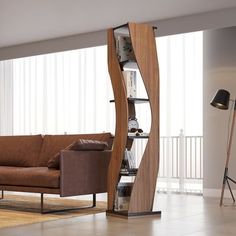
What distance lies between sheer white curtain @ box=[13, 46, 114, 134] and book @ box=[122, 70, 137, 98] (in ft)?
10.5

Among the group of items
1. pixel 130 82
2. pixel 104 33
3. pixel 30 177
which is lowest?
pixel 30 177

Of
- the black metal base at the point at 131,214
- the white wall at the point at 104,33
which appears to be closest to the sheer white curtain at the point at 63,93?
the white wall at the point at 104,33

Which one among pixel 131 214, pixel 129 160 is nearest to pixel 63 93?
pixel 129 160

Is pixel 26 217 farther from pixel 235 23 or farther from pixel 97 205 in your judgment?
pixel 235 23

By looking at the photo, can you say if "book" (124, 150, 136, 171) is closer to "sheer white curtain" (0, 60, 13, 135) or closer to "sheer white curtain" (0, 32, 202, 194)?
"sheer white curtain" (0, 32, 202, 194)

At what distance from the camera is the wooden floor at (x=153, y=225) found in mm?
4164

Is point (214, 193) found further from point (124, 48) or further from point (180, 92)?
point (124, 48)

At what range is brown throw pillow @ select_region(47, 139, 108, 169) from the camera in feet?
18.0

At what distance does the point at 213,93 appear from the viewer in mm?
7383

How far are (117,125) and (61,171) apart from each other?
27.7 inches

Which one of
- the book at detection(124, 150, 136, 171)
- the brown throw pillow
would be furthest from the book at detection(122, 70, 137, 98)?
the brown throw pillow

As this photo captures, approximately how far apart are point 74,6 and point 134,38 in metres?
1.75

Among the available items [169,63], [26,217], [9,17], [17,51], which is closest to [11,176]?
[26,217]

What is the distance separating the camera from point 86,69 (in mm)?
8758
